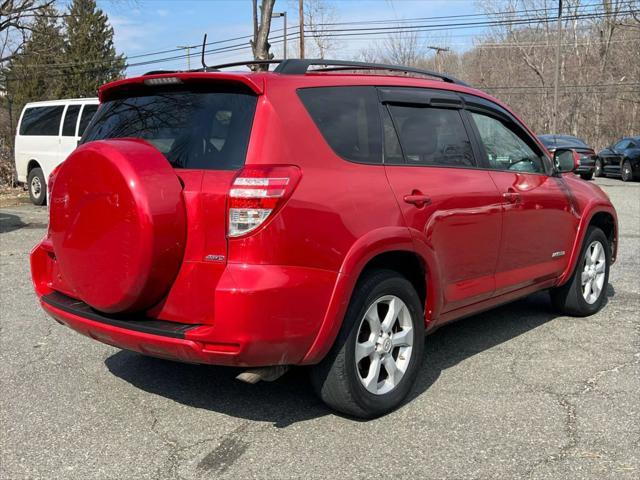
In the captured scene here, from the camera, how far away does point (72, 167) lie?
131 inches

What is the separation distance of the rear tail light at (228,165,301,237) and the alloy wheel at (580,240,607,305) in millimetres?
3552

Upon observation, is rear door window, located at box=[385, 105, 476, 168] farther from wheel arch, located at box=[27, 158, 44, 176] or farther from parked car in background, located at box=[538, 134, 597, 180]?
parked car in background, located at box=[538, 134, 597, 180]

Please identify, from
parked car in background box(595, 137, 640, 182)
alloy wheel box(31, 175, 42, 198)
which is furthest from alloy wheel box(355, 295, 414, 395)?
parked car in background box(595, 137, 640, 182)

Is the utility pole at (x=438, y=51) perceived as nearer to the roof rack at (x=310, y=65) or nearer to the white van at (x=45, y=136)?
the white van at (x=45, y=136)

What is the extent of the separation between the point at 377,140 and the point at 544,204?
1839mm

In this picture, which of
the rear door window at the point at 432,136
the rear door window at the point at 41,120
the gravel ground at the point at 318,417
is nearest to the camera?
the gravel ground at the point at 318,417

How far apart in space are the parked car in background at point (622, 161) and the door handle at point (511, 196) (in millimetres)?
19346

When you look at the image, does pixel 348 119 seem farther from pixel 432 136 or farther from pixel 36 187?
pixel 36 187

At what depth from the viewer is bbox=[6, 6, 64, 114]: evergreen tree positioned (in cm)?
2427

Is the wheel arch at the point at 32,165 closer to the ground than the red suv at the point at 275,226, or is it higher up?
closer to the ground

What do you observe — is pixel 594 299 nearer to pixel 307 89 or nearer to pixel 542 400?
pixel 542 400

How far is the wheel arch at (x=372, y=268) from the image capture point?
10.5 feet

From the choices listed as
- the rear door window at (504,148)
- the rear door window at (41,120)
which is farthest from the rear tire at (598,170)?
the rear door window at (504,148)

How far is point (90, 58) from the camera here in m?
52.2
